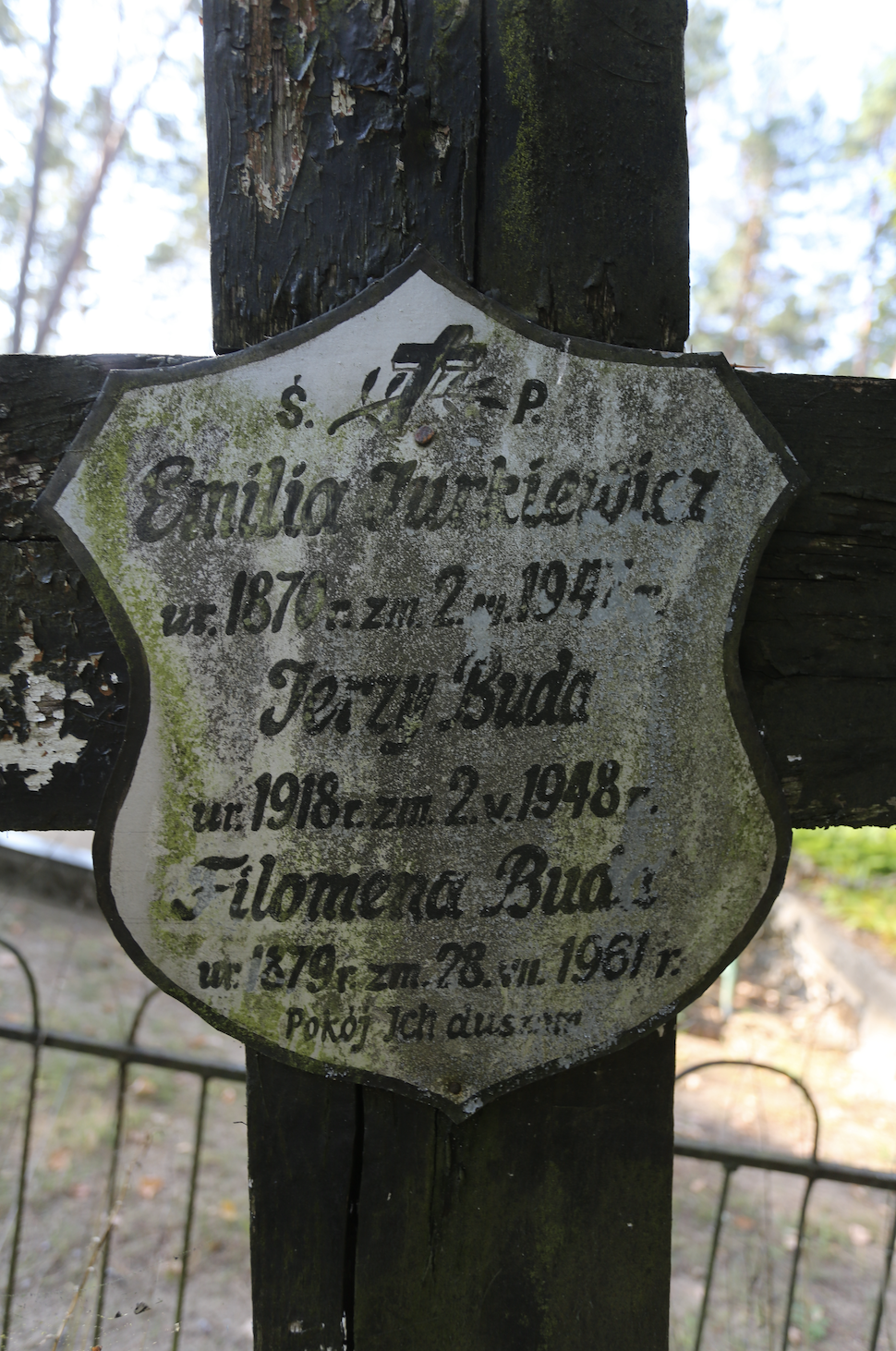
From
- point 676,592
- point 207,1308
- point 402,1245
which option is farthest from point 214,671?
point 207,1308

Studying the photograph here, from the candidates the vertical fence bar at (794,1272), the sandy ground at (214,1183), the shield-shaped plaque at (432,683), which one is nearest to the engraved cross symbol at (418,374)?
the shield-shaped plaque at (432,683)

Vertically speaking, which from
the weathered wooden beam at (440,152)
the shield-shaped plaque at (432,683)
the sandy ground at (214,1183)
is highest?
the weathered wooden beam at (440,152)

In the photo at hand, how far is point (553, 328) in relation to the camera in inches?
42.1

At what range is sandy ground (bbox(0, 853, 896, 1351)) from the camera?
303 centimetres

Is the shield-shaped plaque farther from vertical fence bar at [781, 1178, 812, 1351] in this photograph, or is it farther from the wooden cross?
vertical fence bar at [781, 1178, 812, 1351]

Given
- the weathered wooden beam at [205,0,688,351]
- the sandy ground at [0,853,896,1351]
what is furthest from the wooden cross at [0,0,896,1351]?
the sandy ground at [0,853,896,1351]

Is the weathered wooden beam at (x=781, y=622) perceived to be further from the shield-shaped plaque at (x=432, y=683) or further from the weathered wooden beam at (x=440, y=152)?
the weathered wooden beam at (x=440, y=152)

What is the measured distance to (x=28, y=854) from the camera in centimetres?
674

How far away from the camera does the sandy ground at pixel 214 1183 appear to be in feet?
9.94

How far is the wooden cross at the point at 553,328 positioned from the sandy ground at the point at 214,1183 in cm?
112

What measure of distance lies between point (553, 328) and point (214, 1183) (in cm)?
430

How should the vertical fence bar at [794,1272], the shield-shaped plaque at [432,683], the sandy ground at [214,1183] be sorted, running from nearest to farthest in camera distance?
the shield-shaped plaque at [432,683], the vertical fence bar at [794,1272], the sandy ground at [214,1183]

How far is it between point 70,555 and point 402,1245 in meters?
1.06

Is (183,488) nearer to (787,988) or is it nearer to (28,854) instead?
(28,854)
